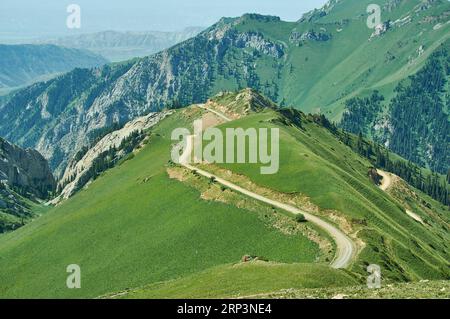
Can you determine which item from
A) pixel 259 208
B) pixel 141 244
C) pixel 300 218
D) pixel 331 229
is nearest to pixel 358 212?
pixel 331 229

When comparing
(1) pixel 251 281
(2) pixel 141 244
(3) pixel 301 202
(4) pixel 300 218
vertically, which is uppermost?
(3) pixel 301 202

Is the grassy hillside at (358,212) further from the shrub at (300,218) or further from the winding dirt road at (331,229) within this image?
the shrub at (300,218)

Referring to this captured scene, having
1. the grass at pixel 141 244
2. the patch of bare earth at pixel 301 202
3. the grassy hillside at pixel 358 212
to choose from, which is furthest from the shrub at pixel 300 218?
the grassy hillside at pixel 358 212

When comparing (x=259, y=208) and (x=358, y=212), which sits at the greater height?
(x=259, y=208)

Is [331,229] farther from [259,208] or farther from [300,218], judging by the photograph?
[259,208]

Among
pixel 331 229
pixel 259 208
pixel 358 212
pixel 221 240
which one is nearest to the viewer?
pixel 331 229

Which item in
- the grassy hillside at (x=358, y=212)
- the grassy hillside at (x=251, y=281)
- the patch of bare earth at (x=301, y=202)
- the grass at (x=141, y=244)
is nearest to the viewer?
the grassy hillside at (x=251, y=281)
